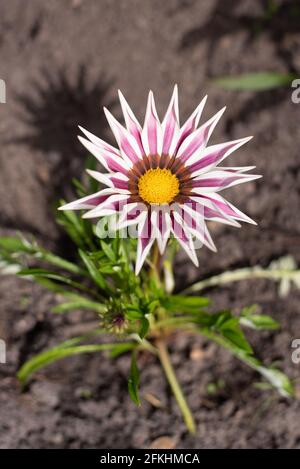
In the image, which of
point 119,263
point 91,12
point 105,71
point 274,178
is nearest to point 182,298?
point 119,263

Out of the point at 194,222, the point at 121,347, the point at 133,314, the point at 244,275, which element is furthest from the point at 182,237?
the point at 244,275

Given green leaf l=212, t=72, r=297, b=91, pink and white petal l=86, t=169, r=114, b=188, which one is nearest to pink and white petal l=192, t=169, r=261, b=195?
pink and white petal l=86, t=169, r=114, b=188

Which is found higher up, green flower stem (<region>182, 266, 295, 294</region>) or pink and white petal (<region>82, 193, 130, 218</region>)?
pink and white petal (<region>82, 193, 130, 218</region>)

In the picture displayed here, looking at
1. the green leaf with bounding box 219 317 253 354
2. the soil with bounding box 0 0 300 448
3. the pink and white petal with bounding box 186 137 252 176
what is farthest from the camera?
the soil with bounding box 0 0 300 448

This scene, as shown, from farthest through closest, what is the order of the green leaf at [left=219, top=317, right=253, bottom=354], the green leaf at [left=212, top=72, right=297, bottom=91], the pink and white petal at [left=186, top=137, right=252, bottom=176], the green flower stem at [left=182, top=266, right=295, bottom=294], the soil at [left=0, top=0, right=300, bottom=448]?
1. the green leaf at [left=212, top=72, right=297, bottom=91]
2. the green flower stem at [left=182, top=266, right=295, bottom=294]
3. the soil at [left=0, top=0, right=300, bottom=448]
4. the green leaf at [left=219, top=317, right=253, bottom=354]
5. the pink and white petal at [left=186, top=137, right=252, bottom=176]

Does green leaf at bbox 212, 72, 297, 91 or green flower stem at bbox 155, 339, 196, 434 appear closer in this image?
green flower stem at bbox 155, 339, 196, 434

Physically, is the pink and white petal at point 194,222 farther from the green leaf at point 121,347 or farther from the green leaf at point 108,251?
the green leaf at point 121,347

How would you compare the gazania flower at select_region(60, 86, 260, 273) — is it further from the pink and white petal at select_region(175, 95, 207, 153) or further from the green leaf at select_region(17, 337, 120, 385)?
the green leaf at select_region(17, 337, 120, 385)
